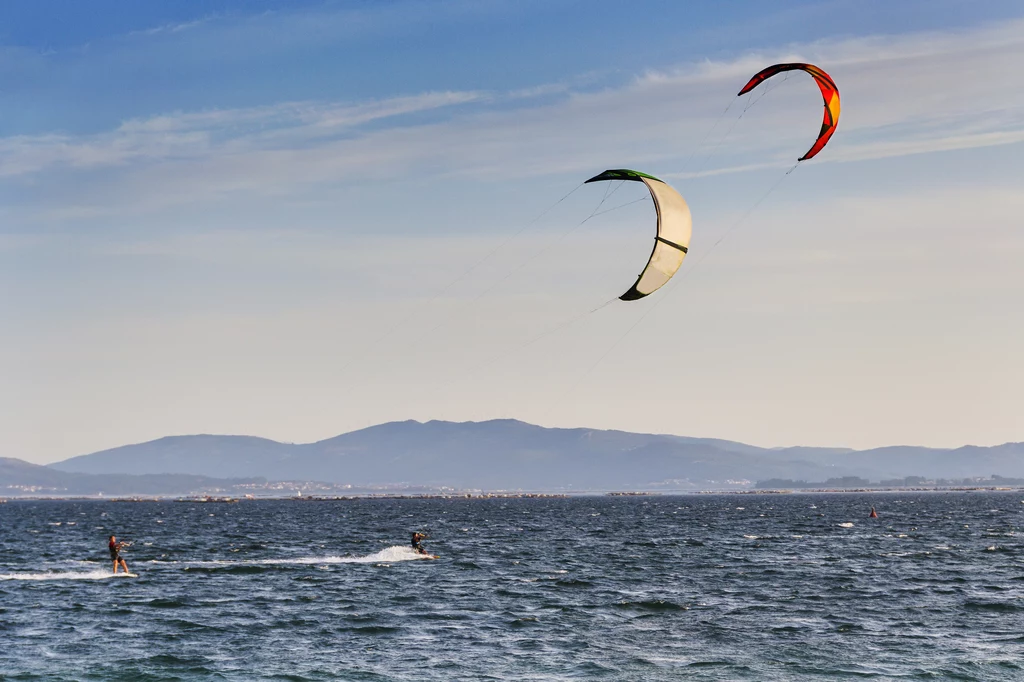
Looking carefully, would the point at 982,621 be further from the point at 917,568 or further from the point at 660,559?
the point at 660,559

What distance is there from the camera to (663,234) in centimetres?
3669

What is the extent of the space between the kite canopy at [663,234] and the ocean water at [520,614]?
1229cm

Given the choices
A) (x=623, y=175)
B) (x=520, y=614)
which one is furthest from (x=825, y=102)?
(x=520, y=614)

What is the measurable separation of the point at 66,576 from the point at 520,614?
29815 millimetres

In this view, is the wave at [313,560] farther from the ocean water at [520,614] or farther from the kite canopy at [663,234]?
the kite canopy at [663,234]

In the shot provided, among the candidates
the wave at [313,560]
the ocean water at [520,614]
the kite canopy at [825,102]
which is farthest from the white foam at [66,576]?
the kite canopy at [825,102]

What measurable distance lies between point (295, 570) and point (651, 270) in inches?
1444

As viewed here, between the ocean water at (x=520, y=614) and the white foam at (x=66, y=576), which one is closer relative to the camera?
the ocean water at (x=520, y=614)

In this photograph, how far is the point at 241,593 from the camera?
53.7 meters

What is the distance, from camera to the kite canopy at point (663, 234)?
3631 cm

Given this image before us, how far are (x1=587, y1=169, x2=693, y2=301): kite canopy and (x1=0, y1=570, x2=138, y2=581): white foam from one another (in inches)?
1508

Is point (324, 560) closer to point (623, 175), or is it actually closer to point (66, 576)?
point (66, 576)

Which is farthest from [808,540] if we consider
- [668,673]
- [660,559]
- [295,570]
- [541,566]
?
[668,673]

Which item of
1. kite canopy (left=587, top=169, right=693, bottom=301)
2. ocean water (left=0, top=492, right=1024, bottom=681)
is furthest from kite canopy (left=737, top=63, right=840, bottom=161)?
ocean water (left=0, top=492, right=1024, bottom=681)
